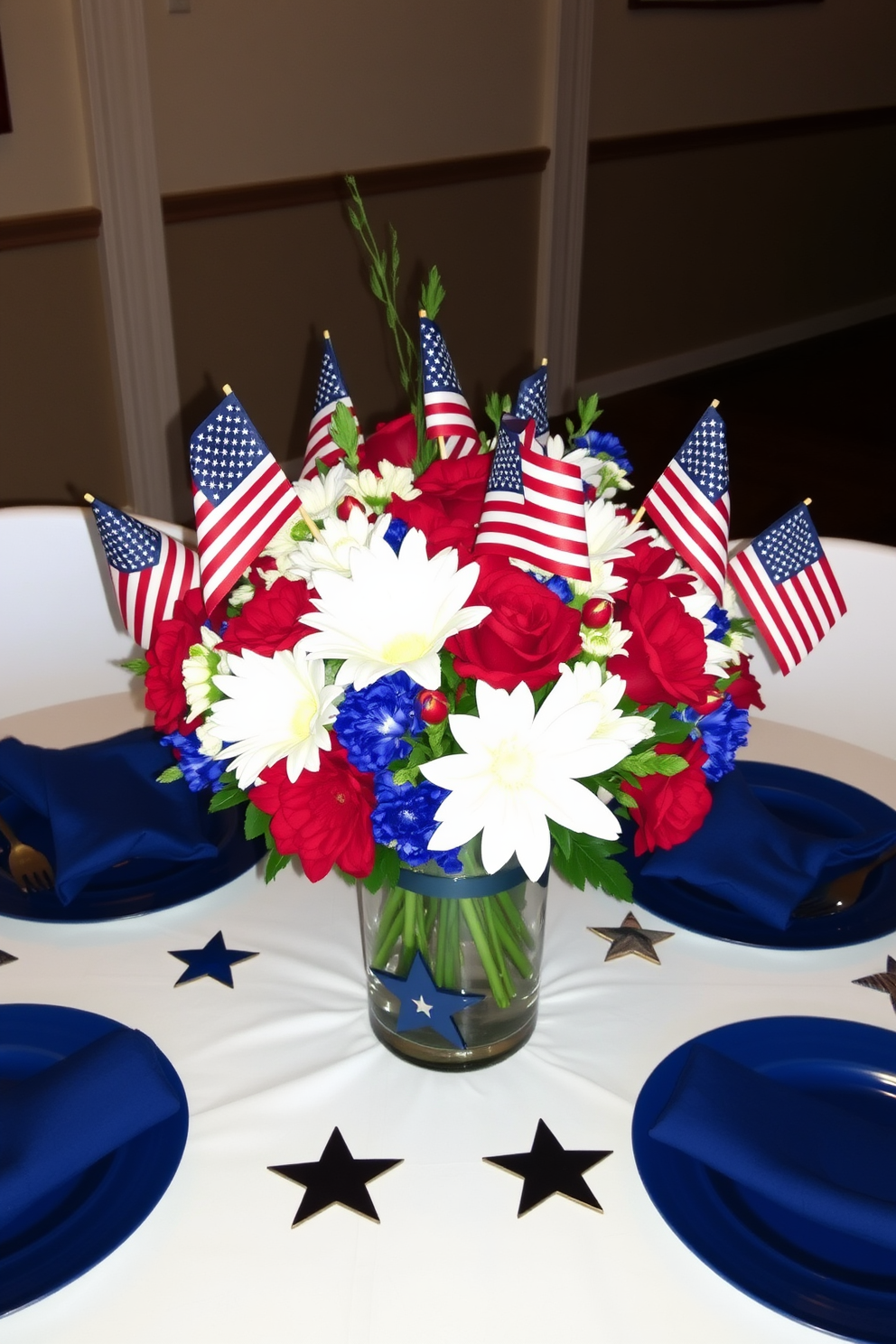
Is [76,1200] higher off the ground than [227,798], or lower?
lower

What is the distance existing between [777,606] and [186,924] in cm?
56

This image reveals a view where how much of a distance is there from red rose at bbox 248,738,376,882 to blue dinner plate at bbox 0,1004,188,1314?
247 millimetres

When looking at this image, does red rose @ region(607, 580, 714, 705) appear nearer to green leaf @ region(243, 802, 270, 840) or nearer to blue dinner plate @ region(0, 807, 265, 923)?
green leaf @ region(243, 802, 270, 840)

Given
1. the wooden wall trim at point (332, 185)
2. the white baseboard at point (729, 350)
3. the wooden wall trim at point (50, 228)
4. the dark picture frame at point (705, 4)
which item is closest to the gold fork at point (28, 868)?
the wooden wall trim at point (50, 228)

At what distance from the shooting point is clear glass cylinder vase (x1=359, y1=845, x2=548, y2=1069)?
87 centimetres

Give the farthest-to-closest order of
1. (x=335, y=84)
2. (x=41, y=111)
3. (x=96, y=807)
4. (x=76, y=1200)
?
(x=335, y=84), (x=41, y=111), (x=96, y=807), (x=76, y=1200)

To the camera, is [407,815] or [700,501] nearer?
[407,815]

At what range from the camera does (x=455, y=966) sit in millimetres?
880

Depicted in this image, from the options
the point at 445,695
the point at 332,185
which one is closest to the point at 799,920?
the point at 445,695

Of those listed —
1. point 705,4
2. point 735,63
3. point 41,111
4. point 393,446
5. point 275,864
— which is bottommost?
point 275,864

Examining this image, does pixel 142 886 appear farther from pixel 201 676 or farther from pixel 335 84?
pixel 335 84

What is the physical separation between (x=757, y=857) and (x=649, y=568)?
0.38 meters

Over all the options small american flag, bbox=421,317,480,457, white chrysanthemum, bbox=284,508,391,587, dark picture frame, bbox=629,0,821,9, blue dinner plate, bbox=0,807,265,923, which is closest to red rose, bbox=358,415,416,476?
small american flag, bbox=421,317,480,457

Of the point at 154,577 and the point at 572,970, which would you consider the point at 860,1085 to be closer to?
the point at 572,970
